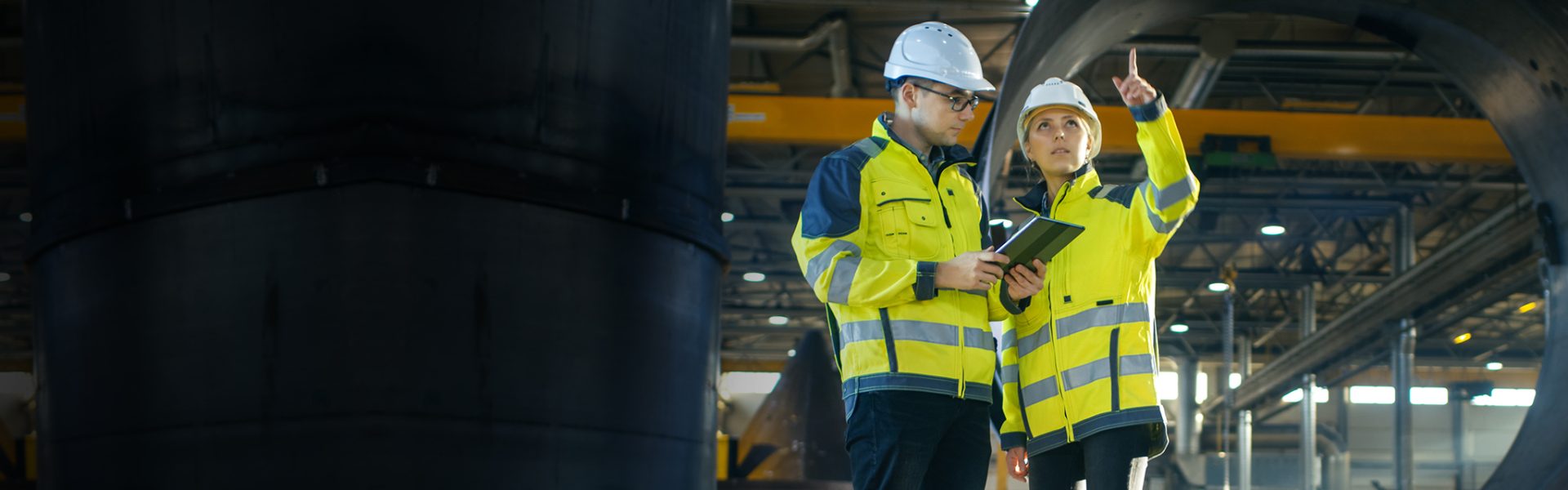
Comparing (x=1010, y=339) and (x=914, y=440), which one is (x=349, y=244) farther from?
(x=1010, y=339)

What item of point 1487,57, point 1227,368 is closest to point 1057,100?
point 1487,57

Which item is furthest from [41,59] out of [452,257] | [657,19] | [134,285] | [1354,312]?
[1354,312]

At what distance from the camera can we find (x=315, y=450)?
293 centimetres

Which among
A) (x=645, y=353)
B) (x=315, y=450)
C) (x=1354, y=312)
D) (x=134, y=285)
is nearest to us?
(x=315, y=450)

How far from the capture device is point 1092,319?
334cm

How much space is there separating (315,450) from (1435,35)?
21.6ft

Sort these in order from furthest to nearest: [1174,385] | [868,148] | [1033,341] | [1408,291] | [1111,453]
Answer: [1174,385] → [1408,291] → [1033,341] → [1111,453] → [868,148]

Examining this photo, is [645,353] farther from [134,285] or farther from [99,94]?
[99,94]

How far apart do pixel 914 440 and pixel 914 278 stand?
1.17 feet

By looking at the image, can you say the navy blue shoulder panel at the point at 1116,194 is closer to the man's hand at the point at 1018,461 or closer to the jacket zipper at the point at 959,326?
the jacket zipper at the point at 959,326

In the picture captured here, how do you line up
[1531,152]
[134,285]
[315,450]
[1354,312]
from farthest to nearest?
1. [1354,312]
2. [1531,152]
3. [134,285]
4. [315,450]

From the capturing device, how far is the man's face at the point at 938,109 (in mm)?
3105

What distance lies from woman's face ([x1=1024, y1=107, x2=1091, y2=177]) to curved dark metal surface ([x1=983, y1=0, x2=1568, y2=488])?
2614 mm

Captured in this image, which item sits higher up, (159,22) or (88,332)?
(159,22)
